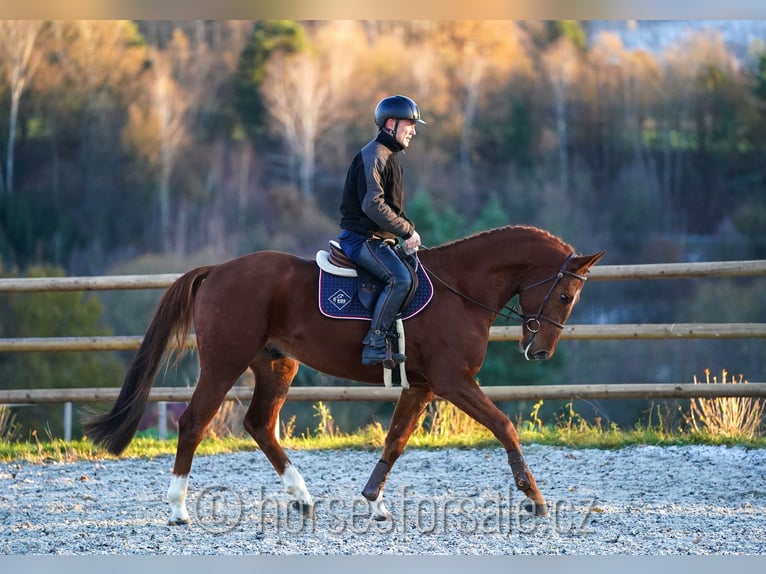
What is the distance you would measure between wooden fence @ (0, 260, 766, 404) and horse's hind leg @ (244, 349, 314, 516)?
62.8 inches

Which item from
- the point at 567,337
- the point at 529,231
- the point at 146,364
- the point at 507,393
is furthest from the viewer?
the point at 507,393

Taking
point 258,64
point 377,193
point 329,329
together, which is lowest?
point 329,329

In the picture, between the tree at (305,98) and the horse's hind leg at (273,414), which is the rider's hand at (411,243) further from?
the tree at (305,98)

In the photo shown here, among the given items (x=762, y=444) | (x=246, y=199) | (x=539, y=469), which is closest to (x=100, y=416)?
(x=539, y=469)

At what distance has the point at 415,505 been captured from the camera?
7.24 metres

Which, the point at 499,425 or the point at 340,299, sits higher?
the point at 340,299

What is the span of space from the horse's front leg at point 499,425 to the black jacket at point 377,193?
1086 millimetres

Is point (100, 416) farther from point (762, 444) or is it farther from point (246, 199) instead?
point (246, 199)

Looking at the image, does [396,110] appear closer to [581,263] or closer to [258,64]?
[581,263]

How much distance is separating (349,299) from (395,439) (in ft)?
3.36

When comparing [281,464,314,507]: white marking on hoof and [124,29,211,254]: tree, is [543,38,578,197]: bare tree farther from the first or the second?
[281,464,314,507]: white marking on hoof

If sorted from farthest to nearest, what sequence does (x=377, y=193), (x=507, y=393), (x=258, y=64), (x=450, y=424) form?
1. (x=258, y=64)
2. (x=450, y=424)
3. (x=507, y=393)
4. (x=377, y=193)

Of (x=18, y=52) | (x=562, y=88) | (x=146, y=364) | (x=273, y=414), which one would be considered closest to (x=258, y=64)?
(x=18, y=52)

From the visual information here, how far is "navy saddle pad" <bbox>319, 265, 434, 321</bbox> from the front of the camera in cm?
681
